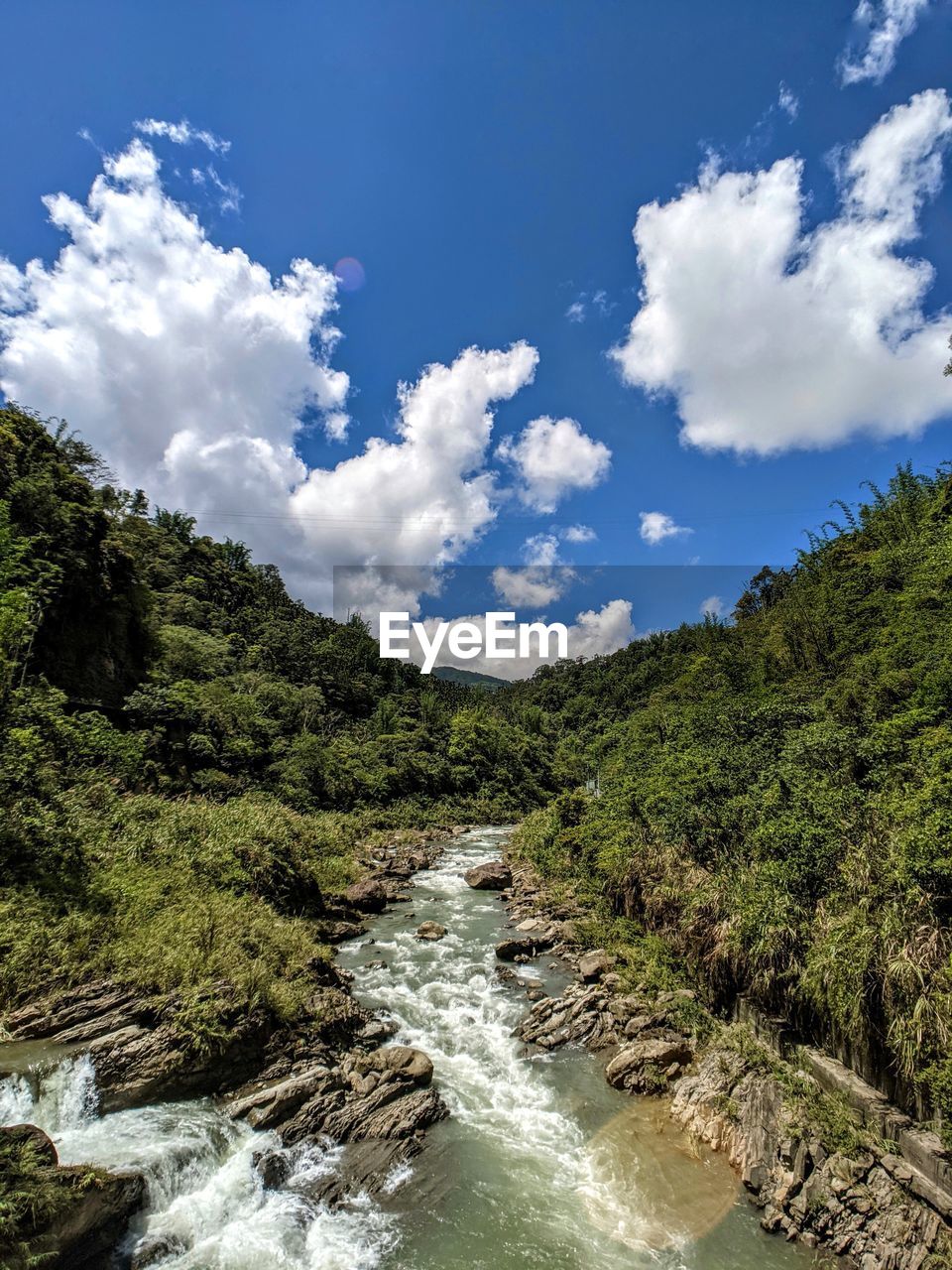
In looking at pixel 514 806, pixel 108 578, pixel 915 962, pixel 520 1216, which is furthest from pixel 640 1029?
pixel 514 806

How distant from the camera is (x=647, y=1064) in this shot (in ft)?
32.5

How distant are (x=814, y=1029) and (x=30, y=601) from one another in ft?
69.3

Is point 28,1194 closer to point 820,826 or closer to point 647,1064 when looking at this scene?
point 647,1064

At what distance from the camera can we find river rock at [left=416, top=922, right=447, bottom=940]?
56.3 feet

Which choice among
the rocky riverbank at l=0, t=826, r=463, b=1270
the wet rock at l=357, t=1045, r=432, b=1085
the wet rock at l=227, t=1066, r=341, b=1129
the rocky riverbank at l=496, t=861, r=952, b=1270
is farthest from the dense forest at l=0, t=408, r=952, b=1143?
the wet rock at l=357, t=1045, r=432, b=1085

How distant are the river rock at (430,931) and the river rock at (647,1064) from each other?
26.6ft

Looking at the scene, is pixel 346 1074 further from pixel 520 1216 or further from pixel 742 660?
pixel 742 660

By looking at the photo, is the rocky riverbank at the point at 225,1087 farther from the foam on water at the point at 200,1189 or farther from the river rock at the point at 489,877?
the river rock at the point at 489,877

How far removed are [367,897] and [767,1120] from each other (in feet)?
48.8

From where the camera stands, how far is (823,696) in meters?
18.6

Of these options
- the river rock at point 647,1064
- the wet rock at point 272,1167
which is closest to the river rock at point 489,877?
the river rock at point 647,1064

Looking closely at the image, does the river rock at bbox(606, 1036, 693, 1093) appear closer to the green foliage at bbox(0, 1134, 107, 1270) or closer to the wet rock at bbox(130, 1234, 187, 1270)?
the wet rock at bbox(130, 1234, 187, 1270)

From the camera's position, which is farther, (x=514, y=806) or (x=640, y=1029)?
(x=514, y=806)

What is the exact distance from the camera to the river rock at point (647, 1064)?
9641 millimetres
